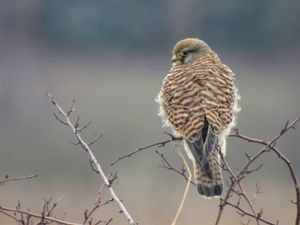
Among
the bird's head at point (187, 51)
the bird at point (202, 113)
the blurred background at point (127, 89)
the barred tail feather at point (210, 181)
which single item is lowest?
the barred tail feather at point (210, 181)

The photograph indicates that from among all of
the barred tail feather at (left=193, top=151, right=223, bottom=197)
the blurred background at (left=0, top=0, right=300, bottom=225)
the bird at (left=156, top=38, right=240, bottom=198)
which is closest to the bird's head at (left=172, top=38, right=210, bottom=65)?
the bird at (left=156, top=38, right=240, bottom=198)

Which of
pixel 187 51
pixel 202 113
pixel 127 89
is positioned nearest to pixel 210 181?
pixel 202 113

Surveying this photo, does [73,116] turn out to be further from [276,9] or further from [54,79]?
[276,9]

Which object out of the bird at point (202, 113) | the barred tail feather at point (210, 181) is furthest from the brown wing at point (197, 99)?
the barred tail feather at point (210, 181)

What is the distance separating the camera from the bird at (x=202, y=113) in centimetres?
589

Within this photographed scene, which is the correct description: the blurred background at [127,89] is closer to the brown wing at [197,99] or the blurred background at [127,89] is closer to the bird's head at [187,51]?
the bird's head at [187,51]

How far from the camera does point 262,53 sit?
27.2 meters

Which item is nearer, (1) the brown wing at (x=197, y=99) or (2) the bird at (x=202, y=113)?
(2) the bird at (x=202, y=113)

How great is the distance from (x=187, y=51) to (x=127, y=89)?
14.3 meters

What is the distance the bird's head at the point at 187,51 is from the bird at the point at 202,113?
0.17m

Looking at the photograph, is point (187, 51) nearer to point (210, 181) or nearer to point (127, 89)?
point (210, 181)

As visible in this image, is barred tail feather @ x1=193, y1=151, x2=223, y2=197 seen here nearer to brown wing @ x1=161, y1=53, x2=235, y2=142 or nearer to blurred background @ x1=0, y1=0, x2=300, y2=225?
brown wing @ x1=161, y1=53, x2=235, y2=142

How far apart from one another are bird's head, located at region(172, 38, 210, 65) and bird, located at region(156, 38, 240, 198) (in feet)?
0.54

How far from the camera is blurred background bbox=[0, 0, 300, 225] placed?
11289 mm
